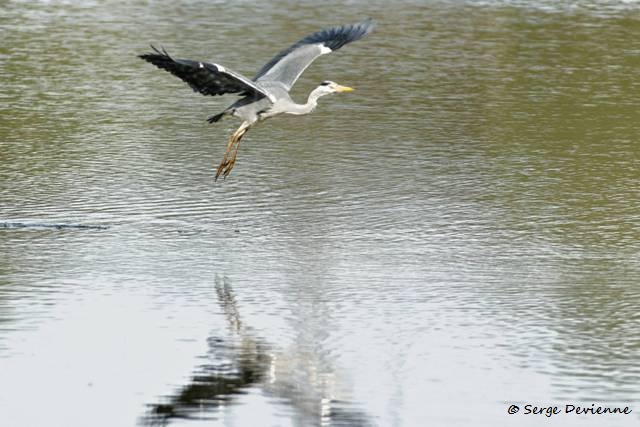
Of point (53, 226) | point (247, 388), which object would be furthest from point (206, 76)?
point (247, 388)

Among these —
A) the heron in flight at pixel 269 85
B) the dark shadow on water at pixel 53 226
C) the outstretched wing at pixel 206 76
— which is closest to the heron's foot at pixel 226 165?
the heron in flight at pixel 269 85

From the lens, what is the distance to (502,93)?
19734 millimetres

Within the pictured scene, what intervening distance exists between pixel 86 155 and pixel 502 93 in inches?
233

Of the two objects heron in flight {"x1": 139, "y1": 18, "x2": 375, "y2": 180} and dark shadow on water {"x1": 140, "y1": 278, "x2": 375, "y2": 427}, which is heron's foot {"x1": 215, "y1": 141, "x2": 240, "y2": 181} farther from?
dark shadow on water {"x1": 140, "y1": 278, "x2": 375, "y2": 427}

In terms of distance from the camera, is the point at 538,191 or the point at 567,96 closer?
the point at 538,191

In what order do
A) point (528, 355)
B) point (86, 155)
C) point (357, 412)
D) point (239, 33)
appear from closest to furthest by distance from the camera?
1. point (357, 412)
2. point (528, 355)
3. point (86, 155)
4. point (239, 33)

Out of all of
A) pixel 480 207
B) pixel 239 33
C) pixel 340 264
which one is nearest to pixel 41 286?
pixel 340 264

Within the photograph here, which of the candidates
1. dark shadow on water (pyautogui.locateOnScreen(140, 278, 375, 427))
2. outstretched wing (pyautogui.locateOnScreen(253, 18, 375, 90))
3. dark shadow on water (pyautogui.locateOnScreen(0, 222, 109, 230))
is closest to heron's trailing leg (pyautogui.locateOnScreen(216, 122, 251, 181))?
outstretched wing (pyautogui.locateOnScreen(253, 18, 375, 90))

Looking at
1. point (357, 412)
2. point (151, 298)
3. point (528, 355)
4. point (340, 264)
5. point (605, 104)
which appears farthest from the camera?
point (605, 104)

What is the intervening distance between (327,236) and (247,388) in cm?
385

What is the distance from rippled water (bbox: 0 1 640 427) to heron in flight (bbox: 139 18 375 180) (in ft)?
2.48

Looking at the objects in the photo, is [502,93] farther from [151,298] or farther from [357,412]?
[357,412]

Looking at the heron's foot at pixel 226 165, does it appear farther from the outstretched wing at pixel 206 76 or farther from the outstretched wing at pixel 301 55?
the outstretched wing at pixel 301 55

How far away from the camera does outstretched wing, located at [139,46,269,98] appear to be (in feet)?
41.3
